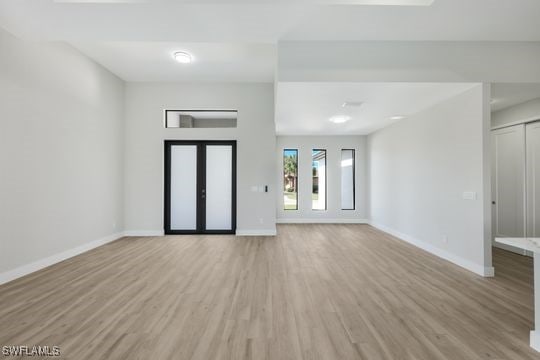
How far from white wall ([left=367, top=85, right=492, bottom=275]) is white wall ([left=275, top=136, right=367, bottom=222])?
1647 mm

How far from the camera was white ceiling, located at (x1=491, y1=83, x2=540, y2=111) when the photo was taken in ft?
12.0

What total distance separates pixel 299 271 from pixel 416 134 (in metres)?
3.75

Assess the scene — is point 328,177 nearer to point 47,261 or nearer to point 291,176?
point 291,176

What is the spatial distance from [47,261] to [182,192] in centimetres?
281

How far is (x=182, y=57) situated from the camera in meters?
4.50

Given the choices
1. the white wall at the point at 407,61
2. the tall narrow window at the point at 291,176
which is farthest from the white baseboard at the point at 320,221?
the white wall at the point at 407,61

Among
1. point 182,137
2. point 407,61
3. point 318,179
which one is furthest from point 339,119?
point 182,137

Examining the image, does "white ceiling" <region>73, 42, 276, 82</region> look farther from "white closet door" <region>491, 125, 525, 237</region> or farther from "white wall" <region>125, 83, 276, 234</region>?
"white closet door" <region>491, 125, 525, 237</region>

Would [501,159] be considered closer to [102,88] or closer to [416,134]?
[416,134]

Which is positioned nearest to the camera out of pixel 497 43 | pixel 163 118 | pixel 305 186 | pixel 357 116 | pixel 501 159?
pixel 497 43

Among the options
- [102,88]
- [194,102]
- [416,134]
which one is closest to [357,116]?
[416,134]

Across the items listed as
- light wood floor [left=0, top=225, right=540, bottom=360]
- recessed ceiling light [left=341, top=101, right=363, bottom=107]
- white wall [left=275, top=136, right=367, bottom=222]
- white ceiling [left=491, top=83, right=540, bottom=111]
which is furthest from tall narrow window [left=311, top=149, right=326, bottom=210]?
white ceiling [left=491, top=83, right=540, bottom=111]

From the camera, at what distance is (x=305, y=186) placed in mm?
8062

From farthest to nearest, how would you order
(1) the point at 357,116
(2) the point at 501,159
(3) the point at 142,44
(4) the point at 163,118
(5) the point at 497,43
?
(4) the point at 163,118, (1) the point at 357,116, (2) the point at 501,159, (3) the point at 142,44, (5) the point at 497,43
